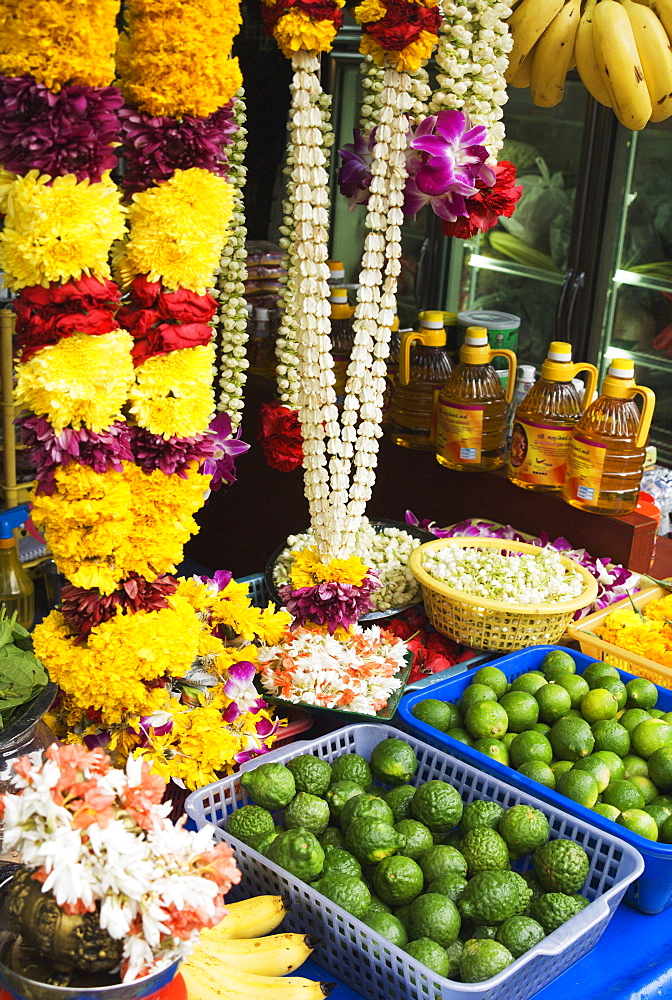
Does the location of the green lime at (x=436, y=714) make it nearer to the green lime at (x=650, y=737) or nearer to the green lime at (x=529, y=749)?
the green lime at (x=529, y=749)

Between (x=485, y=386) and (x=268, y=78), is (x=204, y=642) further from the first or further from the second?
(x=268, y=78)

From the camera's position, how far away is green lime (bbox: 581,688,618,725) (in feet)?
5.35

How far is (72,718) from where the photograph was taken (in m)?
1.47

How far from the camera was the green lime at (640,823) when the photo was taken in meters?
1.39

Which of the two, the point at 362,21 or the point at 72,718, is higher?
the point at 362,21

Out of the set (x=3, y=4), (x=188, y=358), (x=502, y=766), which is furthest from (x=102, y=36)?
(x=502, y=766)

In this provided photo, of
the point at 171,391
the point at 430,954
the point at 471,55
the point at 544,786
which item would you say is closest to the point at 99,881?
the point at 430,954

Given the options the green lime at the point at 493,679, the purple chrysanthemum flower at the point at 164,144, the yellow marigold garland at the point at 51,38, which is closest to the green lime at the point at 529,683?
the green lime at the point at 493,679

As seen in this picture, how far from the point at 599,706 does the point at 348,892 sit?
2.07 feet

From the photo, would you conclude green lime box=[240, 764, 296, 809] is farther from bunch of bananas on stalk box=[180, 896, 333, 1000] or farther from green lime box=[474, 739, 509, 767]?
green lime box=[474, 739, 509, 767]

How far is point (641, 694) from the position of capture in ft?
5.54

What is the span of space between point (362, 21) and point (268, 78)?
2695 millimetres

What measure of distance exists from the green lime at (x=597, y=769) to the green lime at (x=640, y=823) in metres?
0.06

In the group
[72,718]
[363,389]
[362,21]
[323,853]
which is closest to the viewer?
[323,853]
